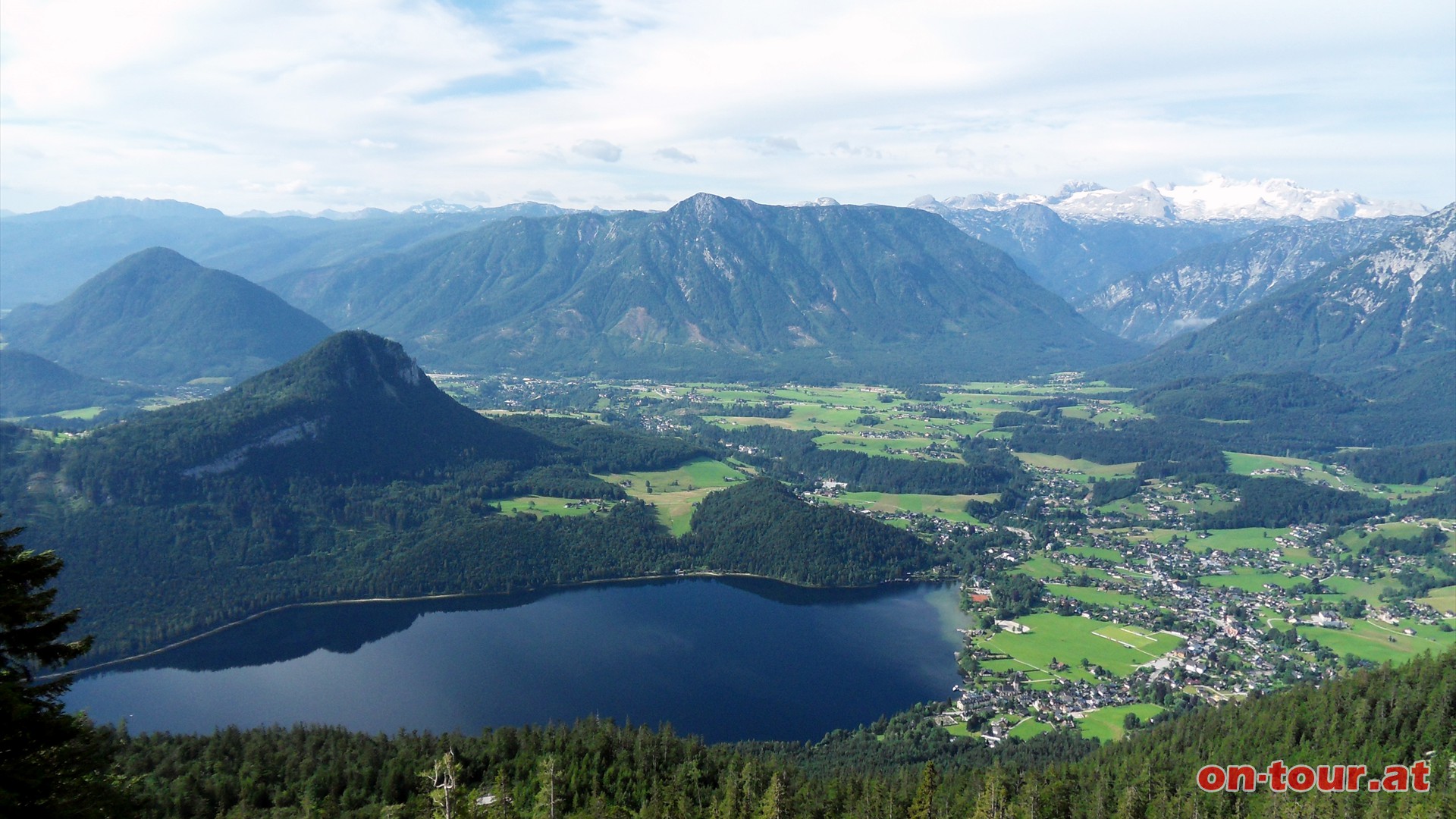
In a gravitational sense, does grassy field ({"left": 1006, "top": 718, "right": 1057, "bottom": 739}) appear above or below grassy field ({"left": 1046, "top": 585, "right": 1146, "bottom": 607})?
below

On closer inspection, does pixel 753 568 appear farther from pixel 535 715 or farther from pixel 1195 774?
pixel 1195 774

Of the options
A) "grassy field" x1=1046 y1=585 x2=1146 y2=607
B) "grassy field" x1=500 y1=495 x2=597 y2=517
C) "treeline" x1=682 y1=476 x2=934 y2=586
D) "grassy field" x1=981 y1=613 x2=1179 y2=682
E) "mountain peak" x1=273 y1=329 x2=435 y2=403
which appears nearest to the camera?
"grassy field" x1=981 y1=613 x2=1179 y2=682

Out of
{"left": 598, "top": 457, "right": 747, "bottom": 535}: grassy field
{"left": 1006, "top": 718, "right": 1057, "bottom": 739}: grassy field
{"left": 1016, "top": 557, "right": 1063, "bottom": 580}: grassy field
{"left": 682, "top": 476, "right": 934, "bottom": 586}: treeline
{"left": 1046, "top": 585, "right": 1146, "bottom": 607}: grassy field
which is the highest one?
{"left": 598, "top": 457, "right": 747, "bottom": 535}: grassy field

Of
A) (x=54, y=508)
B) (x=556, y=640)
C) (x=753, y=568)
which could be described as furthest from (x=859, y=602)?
(x=54, y=508)

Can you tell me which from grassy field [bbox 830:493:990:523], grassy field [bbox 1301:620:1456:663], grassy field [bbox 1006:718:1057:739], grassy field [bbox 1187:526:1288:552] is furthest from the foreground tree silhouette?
grassy field [bbox 1187:526:1288:552]

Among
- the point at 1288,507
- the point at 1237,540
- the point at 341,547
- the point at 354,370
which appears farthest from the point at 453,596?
the point at 1288,507

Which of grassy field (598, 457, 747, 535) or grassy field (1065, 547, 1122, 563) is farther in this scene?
grassy field (598, 457, 747, 535)

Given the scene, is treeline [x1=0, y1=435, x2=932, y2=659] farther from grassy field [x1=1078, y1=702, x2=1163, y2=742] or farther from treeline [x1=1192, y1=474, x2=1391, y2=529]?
treeline [x1=1192, y1=474, x2=1391, y2=529]
